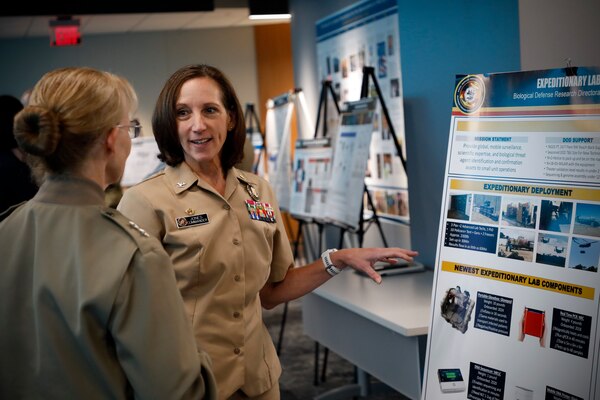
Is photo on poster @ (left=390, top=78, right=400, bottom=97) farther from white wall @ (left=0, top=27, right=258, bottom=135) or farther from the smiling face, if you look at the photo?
white wall @ (left=0, top=27, right=258, bottom=135)

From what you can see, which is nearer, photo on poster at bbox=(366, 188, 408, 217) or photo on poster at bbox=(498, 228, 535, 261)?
photo on poster at bbox=(498, 228, 535, 261)

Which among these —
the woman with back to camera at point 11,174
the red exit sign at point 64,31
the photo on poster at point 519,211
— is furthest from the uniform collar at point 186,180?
the red exit sign at point 64,31

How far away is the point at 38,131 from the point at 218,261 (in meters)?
0.81

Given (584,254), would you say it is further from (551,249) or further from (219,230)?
(219,230)

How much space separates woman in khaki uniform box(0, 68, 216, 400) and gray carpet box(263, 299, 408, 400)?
3391 mm

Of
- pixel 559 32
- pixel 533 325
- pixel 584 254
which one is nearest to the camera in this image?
pixel 584 254

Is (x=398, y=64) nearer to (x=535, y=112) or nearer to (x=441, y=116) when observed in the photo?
(x=441, y=116)

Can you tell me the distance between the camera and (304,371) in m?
5.30

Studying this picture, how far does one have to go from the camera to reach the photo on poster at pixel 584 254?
2072 millimetres

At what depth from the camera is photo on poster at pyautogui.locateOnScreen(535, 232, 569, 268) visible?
2156mm

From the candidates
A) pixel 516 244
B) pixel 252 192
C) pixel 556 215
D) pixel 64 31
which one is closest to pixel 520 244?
pixel 516 244

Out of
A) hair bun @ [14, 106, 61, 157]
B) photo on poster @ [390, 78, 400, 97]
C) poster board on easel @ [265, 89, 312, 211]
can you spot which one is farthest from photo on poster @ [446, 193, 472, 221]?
poster board on easel @ [265, 89, 312, 211]

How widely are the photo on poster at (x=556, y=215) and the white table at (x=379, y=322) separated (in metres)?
0.89

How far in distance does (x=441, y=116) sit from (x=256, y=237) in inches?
78.5
